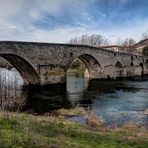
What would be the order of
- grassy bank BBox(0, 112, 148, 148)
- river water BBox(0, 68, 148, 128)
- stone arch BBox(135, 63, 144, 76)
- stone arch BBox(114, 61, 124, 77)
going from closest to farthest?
grassy bank BBox(0, 112, 148, 148), river water BBox(0, 68, 148, 128), stone arch BBox(114, 61, 124, 77), stone arch BBox(135, 63, 144, 76)

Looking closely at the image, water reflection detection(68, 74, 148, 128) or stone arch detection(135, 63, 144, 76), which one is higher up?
stone arch detection(135, 63, 144, 76)

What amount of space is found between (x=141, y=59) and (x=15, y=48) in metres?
44.7

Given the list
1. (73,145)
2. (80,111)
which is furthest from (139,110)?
(73,145)

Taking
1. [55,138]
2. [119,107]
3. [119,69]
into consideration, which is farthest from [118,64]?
[55,138]

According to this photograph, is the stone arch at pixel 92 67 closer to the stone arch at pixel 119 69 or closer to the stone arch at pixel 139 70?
the stone arch at pixel 119 69

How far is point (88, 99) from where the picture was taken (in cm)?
2873

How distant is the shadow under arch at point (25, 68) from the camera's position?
34791 mm

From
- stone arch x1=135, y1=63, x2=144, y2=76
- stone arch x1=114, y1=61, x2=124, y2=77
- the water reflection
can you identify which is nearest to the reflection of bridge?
stone arch x1=114, y1=61, x2=124, y2=77

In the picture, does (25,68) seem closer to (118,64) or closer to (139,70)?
(118,64)

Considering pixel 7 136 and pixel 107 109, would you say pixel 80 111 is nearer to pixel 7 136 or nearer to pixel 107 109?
pixel 107 109

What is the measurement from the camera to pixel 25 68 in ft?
121

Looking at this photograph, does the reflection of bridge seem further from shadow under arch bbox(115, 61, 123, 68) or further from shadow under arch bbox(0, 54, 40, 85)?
shadow under arch bbox(115, 61, 123, 68)

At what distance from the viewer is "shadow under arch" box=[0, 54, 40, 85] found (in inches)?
1370

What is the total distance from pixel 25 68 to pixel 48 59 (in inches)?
134
